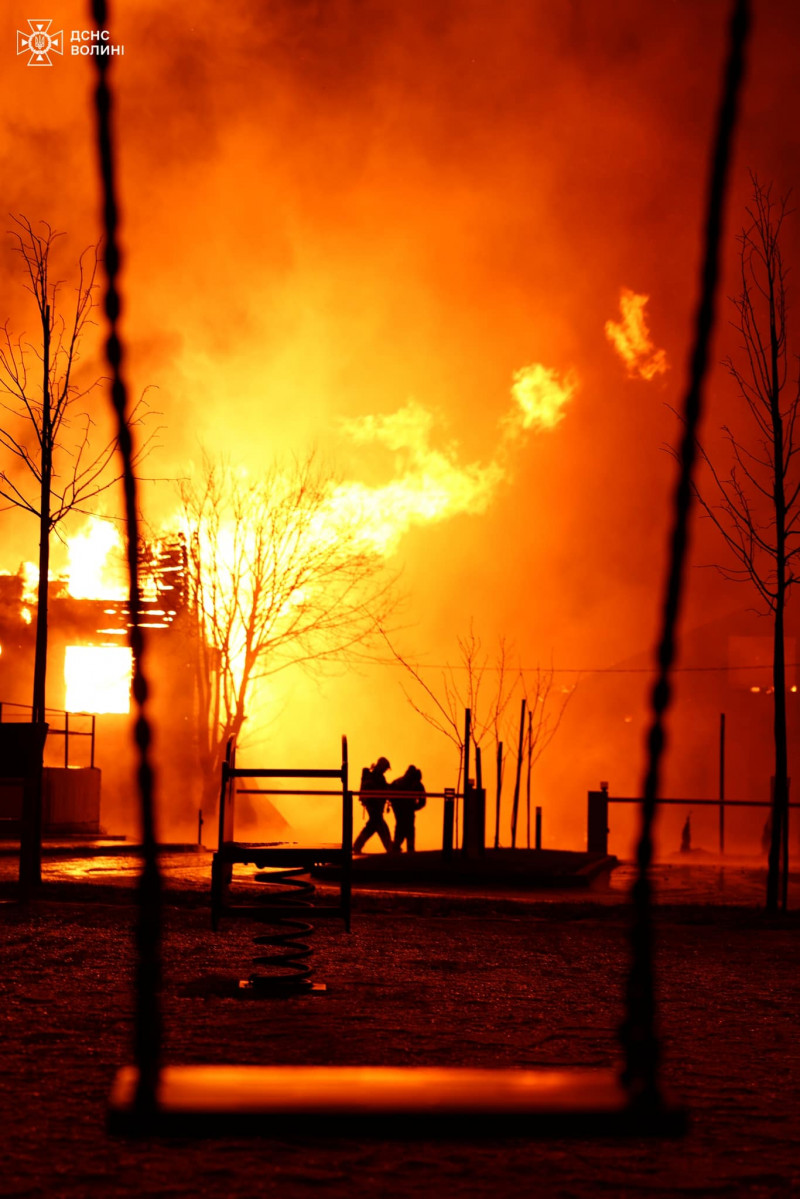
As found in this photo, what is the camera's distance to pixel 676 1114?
7.32 feet

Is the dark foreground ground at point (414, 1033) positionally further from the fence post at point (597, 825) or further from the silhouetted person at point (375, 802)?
the fence post at point (597, 825)

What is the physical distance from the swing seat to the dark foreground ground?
0.39ft

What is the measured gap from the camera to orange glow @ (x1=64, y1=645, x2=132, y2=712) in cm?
3800

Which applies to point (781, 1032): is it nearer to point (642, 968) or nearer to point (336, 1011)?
point (336, 1011)

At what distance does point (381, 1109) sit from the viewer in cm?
221

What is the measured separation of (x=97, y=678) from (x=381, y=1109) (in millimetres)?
37262

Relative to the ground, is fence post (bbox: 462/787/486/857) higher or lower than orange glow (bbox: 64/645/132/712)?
lower

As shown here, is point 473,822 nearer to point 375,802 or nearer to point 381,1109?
point 375,802

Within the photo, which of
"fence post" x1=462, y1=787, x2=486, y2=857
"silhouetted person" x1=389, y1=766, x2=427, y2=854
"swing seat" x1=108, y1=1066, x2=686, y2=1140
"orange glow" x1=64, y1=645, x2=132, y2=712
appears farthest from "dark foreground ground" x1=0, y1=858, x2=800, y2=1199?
"orange glow" x1=64, y1=645, x2=132, y2=712

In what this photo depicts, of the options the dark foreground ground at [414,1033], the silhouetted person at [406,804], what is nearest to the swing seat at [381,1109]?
the dark foreground ground at [414,1033]

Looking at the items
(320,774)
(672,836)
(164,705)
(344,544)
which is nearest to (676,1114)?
(320,774)

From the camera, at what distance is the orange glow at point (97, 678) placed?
3800 cm

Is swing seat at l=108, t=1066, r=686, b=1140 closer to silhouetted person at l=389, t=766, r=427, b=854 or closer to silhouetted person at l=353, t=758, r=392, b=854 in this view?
silhouetted person at l=353, t=758, r=392, b=854

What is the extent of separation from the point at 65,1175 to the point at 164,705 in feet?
111
